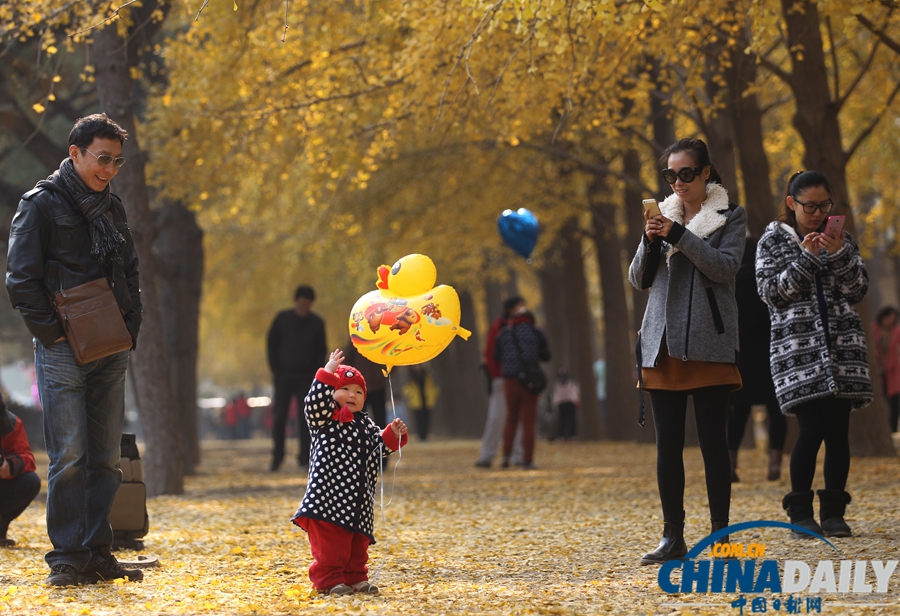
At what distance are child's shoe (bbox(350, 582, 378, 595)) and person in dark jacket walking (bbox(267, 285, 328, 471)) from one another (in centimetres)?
902

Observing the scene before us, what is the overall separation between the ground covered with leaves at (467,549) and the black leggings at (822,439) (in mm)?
377

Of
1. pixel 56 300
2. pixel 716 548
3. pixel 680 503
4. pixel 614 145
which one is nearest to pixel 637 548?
pixel 680 503

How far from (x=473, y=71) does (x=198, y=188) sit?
14.4 feet

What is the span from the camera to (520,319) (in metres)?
14.2

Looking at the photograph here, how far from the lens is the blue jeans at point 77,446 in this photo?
5699mm

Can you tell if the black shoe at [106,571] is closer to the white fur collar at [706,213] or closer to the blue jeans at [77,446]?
the blue jeans at [77,446]

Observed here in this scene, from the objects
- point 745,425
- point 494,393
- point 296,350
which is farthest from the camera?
point 494,393

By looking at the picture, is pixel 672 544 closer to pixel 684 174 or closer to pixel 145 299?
pixel 684 174

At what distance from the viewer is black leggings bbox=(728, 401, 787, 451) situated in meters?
10.5

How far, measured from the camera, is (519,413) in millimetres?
14211

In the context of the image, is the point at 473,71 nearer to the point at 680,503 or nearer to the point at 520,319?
the point at 520,319

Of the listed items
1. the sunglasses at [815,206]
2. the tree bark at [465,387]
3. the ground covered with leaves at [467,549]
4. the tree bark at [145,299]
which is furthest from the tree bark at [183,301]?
the tree bark at [465,387]

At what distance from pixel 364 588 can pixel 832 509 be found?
2.98 metres

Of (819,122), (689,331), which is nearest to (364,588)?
(689,331)
